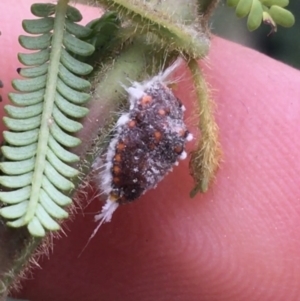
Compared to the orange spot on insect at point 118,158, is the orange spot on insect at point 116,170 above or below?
below

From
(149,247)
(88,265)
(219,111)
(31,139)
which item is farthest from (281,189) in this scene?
(31,139)

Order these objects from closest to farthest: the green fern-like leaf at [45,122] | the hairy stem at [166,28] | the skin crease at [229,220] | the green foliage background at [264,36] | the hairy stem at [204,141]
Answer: the green fern-like leaf at [45,122] → the hairy stem at [166,28] → the hairy stem at [204,141] → the skin crease at [229,220] → the green foliage background at [264,36]

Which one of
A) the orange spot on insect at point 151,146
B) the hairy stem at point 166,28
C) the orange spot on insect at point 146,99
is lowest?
the orange spot on insect at point 151,146

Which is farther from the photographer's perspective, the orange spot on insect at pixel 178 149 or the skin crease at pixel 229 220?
the skin crease at pixel 229 220

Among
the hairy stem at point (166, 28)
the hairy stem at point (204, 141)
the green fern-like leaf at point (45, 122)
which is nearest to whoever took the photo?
the green fern-like leaf at point (45, 122)

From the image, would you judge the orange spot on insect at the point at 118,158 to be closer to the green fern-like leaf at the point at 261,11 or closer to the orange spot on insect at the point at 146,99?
the orange spot on insect at the point at 146,99

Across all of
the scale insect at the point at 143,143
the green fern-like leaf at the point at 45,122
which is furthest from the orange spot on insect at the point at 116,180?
the green fern-like leaf at the point at 45,122

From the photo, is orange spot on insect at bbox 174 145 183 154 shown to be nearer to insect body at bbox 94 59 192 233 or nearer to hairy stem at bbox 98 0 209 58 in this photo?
insect body at bbox 94 59 192 233
